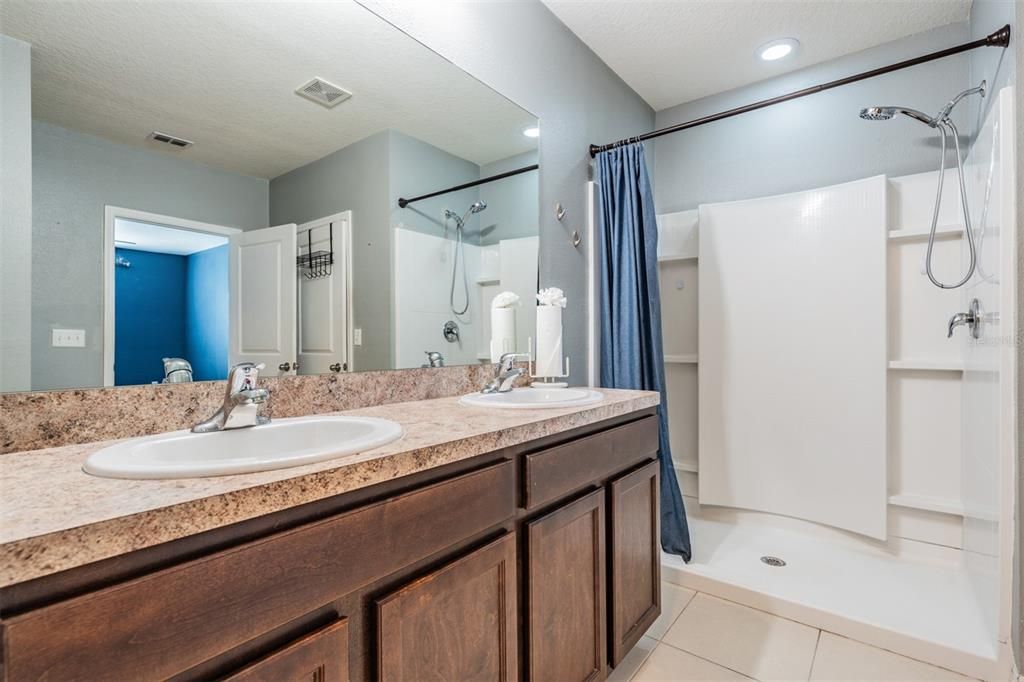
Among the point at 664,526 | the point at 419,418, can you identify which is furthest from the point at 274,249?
the point at 664,526

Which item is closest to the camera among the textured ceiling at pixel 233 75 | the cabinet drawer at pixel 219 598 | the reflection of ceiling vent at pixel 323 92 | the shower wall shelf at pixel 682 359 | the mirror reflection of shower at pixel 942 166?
the cabinet drawer at pixel 219 598

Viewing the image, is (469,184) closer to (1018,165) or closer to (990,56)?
(1018,165)

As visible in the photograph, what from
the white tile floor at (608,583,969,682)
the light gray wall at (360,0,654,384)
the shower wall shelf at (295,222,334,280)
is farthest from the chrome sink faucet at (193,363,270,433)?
the white tile floor at (608,583,969,682)

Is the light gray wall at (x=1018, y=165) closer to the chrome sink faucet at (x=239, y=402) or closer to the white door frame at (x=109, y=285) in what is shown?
the chrome sink faucet at (x=239, y=402)

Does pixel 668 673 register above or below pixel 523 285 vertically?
below

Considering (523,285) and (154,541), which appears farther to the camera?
(523,285)

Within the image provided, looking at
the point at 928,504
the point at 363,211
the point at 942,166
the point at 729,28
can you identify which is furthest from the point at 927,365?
the point at 363,211

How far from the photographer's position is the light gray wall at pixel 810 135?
7.41 ft

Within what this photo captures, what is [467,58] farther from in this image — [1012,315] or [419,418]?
[1012,315]

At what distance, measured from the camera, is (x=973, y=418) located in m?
1.86

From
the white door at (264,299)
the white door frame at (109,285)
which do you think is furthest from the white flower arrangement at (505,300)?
the white door frame at (109,285)

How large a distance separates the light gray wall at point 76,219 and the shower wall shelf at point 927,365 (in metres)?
2.79

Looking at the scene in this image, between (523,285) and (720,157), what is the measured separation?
1685 mm

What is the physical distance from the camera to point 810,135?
254 cm
